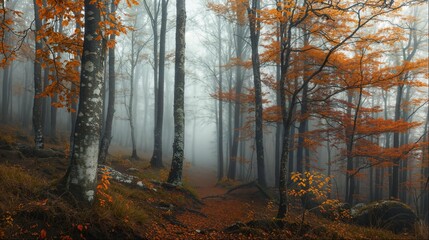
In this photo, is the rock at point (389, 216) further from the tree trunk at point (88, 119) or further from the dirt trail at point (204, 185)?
the tree trunk at point (88, 119)

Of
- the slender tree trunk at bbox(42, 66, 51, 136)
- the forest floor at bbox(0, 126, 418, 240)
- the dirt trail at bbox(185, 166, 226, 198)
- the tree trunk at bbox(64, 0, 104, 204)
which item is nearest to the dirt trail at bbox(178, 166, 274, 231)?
the forest floor at bbox(0, 126, 418, 240)

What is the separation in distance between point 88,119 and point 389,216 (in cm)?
992

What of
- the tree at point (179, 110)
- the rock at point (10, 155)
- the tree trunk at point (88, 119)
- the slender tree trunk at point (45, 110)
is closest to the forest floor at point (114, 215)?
Answer: the rock at point (10, 155)

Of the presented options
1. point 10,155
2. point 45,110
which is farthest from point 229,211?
point 45,110

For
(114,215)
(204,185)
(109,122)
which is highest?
(109,122)

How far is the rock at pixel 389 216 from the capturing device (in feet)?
27.9

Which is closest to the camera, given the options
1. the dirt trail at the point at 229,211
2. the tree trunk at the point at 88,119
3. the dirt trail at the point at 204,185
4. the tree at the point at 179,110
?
the tree trunk at the point at 88,119

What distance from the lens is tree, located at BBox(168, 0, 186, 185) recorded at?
30.2 ft

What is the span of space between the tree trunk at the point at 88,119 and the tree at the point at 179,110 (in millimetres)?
4588

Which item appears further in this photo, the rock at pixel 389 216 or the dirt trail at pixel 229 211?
the rock at pixel 389 216

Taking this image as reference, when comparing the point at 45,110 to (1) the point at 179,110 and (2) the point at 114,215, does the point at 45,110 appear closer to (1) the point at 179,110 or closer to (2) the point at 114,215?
(1) the point at 179,110

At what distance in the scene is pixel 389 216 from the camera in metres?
8.83

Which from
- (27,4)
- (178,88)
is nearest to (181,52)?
(178,88)

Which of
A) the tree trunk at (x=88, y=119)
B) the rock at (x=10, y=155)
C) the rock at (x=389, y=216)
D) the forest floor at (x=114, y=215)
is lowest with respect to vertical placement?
the rock at (x=389, y=216)
